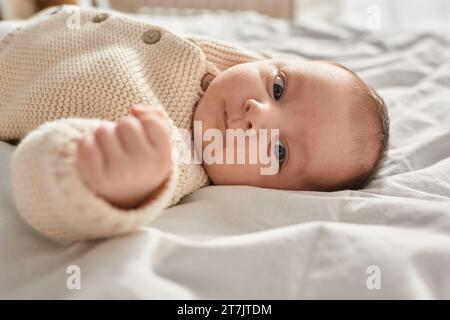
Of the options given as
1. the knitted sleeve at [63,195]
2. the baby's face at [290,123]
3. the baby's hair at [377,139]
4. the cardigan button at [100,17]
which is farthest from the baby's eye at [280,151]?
the cardigan button at [100,17]

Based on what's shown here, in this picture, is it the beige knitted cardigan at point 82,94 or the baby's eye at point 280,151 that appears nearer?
the beige knitted cardigan at point 82,94

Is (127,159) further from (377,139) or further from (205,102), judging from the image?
(377,139)

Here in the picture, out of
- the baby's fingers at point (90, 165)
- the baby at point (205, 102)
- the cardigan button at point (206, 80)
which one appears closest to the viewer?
the baby's fingers at point (90, 165)

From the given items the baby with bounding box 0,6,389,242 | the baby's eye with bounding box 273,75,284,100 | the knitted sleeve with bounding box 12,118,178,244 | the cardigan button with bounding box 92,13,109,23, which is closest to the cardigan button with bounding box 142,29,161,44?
the baby with bounding box 0,6,389,242

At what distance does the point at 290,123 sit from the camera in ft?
2.80

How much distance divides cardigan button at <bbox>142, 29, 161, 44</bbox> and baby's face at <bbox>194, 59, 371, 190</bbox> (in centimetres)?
16

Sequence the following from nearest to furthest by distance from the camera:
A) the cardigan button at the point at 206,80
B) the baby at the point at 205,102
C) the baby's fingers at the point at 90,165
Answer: the baby's fingers at the point at 90,165 < the baby at the point at 205,102 < the cardigan button at the point at 206,80

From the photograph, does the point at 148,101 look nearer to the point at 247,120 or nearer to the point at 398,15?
the point at 247,120

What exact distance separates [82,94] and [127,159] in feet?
0.97

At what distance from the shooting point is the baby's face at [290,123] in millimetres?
843

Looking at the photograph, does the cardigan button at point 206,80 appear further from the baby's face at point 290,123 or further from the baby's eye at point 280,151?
the baby's eye at point 280,151

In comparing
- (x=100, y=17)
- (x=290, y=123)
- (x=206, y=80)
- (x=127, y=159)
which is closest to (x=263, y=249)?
(x=127, y=159)

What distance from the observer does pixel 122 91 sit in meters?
0.81

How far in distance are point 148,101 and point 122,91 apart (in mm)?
45
